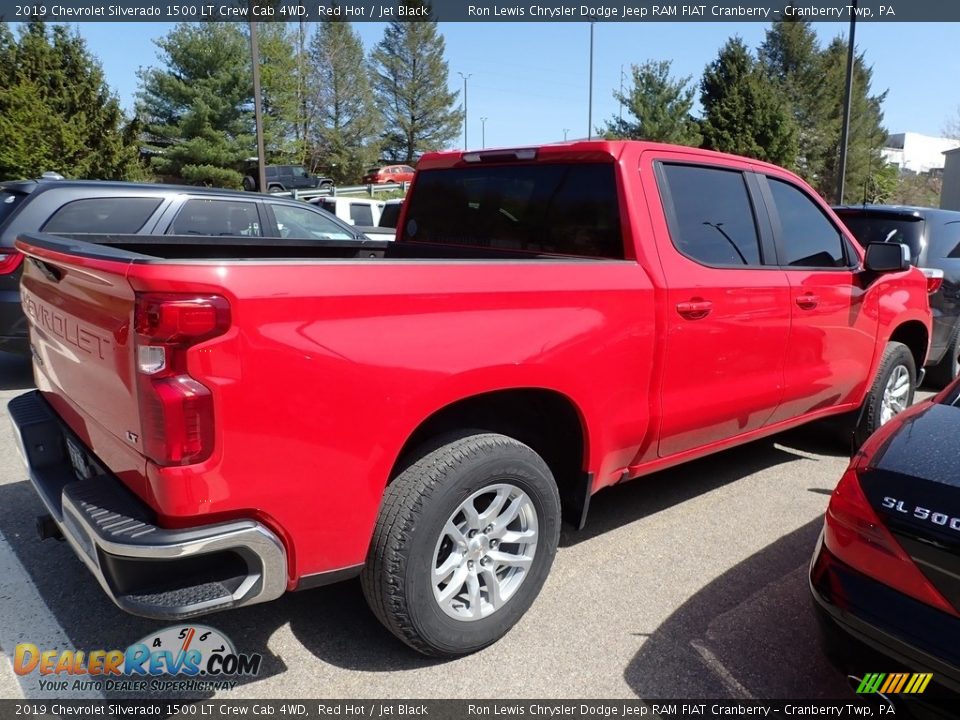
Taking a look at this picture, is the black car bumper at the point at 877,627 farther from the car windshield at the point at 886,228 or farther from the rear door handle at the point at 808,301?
the car windshield at the point at 886,228

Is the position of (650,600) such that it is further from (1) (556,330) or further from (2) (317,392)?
(2) (317,392)

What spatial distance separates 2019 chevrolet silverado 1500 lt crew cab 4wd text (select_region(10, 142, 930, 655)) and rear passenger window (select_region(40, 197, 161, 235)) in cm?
280

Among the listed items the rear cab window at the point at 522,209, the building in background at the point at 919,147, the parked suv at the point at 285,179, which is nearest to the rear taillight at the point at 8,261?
the rear cab window at the point at 522,209

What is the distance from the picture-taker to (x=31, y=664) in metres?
2.58

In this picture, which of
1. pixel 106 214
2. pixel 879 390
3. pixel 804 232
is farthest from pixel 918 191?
pixel 106 214

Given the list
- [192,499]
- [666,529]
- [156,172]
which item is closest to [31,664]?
[192,499]

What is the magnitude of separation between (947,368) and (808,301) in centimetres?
431

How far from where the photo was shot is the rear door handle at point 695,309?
3.18m

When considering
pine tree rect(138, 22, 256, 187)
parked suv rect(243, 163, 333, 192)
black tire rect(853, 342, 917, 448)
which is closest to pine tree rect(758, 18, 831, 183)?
parked suv rect(243, 163, 333, 192)

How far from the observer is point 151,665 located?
103 inches

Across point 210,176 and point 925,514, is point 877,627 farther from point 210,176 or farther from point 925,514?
point 210,176

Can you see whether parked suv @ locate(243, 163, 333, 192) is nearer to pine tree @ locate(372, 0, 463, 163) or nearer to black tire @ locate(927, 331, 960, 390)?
pine tree @ locate(372, 0, 463, 163)

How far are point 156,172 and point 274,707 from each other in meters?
39.1

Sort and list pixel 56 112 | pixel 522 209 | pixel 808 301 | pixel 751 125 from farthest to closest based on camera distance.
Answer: pixel 751 125 < pixel 56 112 < pixel 808 301 < pixel 522 209
